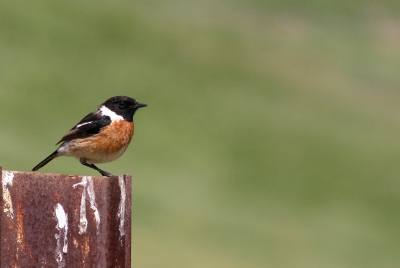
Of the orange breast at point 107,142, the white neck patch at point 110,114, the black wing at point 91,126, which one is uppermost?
the white neck patch at point 110,114

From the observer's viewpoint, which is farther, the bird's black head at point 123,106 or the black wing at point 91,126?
the bird's black head at point 123,106

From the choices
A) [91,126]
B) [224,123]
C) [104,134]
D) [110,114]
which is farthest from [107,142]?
[224,123]

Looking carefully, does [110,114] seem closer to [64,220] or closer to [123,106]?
[123,106]

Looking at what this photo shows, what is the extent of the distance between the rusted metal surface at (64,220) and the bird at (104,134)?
4072 mm

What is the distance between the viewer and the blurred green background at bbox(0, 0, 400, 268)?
31.8 metres

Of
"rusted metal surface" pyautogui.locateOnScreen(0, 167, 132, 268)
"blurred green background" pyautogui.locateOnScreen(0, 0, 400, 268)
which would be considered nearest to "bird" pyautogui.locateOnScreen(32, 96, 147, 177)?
"rusted metal surface" pyautogui.locateOnScreen(0, 167, 132, 268)

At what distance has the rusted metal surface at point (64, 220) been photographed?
493cm

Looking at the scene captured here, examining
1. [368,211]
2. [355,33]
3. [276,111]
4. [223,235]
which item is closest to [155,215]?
[223,235]

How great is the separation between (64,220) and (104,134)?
4567mm

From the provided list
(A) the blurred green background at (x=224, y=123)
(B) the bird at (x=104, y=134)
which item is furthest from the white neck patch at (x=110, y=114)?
(A) the blurred green background at (x=224, y=123)

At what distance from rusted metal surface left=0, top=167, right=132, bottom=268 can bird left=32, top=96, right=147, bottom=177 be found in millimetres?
4072

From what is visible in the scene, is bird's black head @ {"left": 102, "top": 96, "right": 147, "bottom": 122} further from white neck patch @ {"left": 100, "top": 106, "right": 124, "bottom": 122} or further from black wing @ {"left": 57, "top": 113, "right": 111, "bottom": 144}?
black wing @ {"left": 57, "top": 113, "right": 111, "bottom": 144}

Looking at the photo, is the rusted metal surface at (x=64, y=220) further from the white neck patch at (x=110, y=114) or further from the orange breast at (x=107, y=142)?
the white neck patch at (x=110, y=114)

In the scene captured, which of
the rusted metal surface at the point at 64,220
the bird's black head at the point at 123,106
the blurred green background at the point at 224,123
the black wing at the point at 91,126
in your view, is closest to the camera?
the rusted metal surface at the point at 64,220
